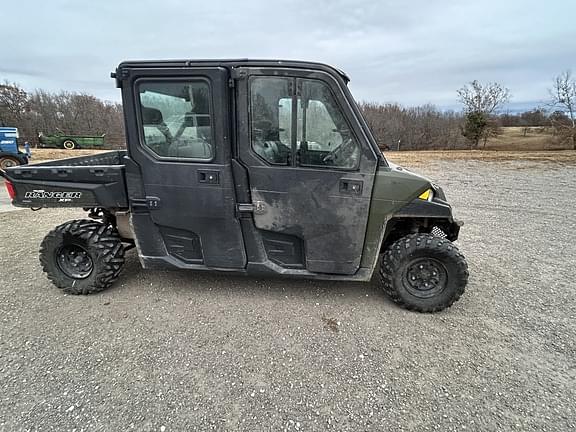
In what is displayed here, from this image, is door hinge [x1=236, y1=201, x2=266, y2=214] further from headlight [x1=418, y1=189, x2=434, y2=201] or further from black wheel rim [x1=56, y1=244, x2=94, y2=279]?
black wheel rim [x1=56, y1=244, x2=94, y2=279]

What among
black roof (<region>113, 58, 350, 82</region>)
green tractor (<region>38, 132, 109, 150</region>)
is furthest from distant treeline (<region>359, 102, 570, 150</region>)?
black roof (<region>113, 58, 350, 82</region>)

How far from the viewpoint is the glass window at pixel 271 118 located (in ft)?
8.31

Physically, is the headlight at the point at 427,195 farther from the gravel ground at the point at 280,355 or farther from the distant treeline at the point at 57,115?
the distant treeline at the point at 57,115

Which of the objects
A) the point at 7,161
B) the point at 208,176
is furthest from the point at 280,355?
the point at 7,161

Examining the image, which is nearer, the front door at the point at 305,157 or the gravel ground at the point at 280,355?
the gravel ground at the point at 280,355

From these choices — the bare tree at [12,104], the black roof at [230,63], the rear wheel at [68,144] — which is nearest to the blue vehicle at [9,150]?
the black roof at [230,63]

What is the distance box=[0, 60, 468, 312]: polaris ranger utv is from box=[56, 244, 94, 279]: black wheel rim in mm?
53

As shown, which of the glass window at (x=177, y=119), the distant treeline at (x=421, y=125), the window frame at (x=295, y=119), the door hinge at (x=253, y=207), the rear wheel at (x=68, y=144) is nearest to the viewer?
the window frame at (x=295, y=119)

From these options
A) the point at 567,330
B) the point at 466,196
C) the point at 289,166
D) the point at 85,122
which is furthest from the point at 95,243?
the point at 85,122

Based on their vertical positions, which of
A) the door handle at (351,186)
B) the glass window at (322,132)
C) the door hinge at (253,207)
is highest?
the glass window at (322,132)

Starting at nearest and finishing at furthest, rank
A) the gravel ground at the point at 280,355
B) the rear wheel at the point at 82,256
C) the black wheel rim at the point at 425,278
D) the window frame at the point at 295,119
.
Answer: the gravel ground at the point at 280,355, the window frame at the point at 295,119, the black wheel rim at the point at 425,278, the rear wheel at the point at 82,256

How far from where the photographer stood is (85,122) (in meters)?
30.4

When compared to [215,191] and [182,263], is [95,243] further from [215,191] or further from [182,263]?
[215,191]

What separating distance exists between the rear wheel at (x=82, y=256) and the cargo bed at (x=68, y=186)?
29 cm
